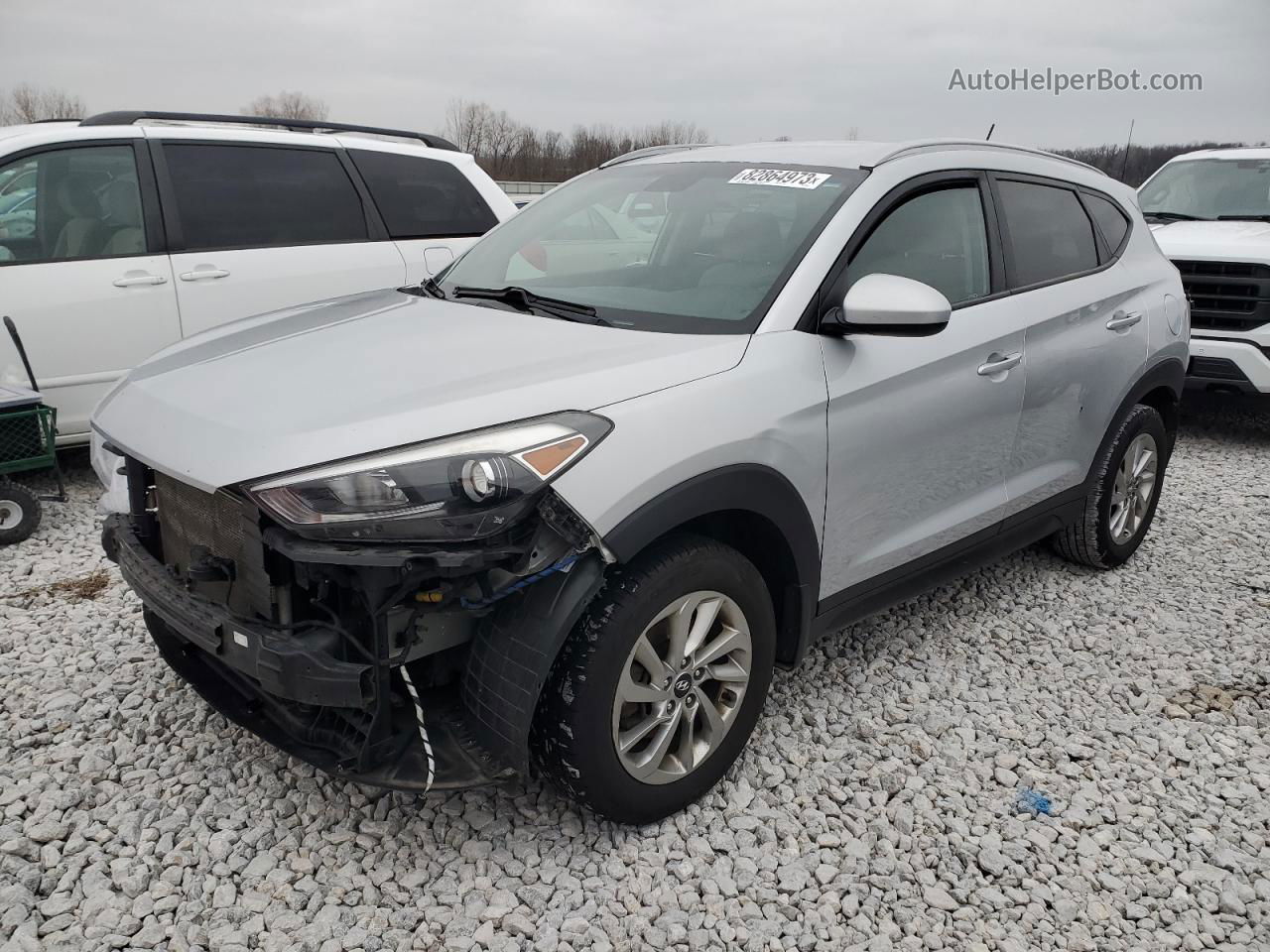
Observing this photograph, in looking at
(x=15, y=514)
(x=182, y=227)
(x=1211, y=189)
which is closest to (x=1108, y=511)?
(x=182, y=227)

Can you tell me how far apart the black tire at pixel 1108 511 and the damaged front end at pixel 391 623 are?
2937 mm

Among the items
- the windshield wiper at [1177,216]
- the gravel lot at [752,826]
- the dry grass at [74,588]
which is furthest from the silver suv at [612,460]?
the windshield wiper at [1177,216]

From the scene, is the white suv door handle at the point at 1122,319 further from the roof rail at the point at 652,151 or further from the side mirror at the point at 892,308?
the roof rail at the point at 652,151

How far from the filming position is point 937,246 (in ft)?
11.0

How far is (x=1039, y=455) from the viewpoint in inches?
150

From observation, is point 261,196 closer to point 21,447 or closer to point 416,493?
point 21,447

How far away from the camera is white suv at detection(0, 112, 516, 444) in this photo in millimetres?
4910

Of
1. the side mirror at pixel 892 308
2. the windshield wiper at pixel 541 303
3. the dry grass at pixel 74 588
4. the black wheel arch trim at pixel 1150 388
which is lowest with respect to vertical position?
the dry grass at pixel 74 588

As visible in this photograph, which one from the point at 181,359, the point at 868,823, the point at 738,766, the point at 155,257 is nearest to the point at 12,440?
the point at 155,257

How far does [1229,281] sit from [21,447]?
7.70 metres

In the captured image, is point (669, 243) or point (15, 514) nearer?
point (669, 243)

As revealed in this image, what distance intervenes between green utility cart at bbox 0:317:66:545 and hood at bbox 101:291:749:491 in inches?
76.5

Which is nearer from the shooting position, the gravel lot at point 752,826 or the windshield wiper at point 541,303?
the gravel lot at point 752,826

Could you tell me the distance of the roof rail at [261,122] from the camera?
5.26m
